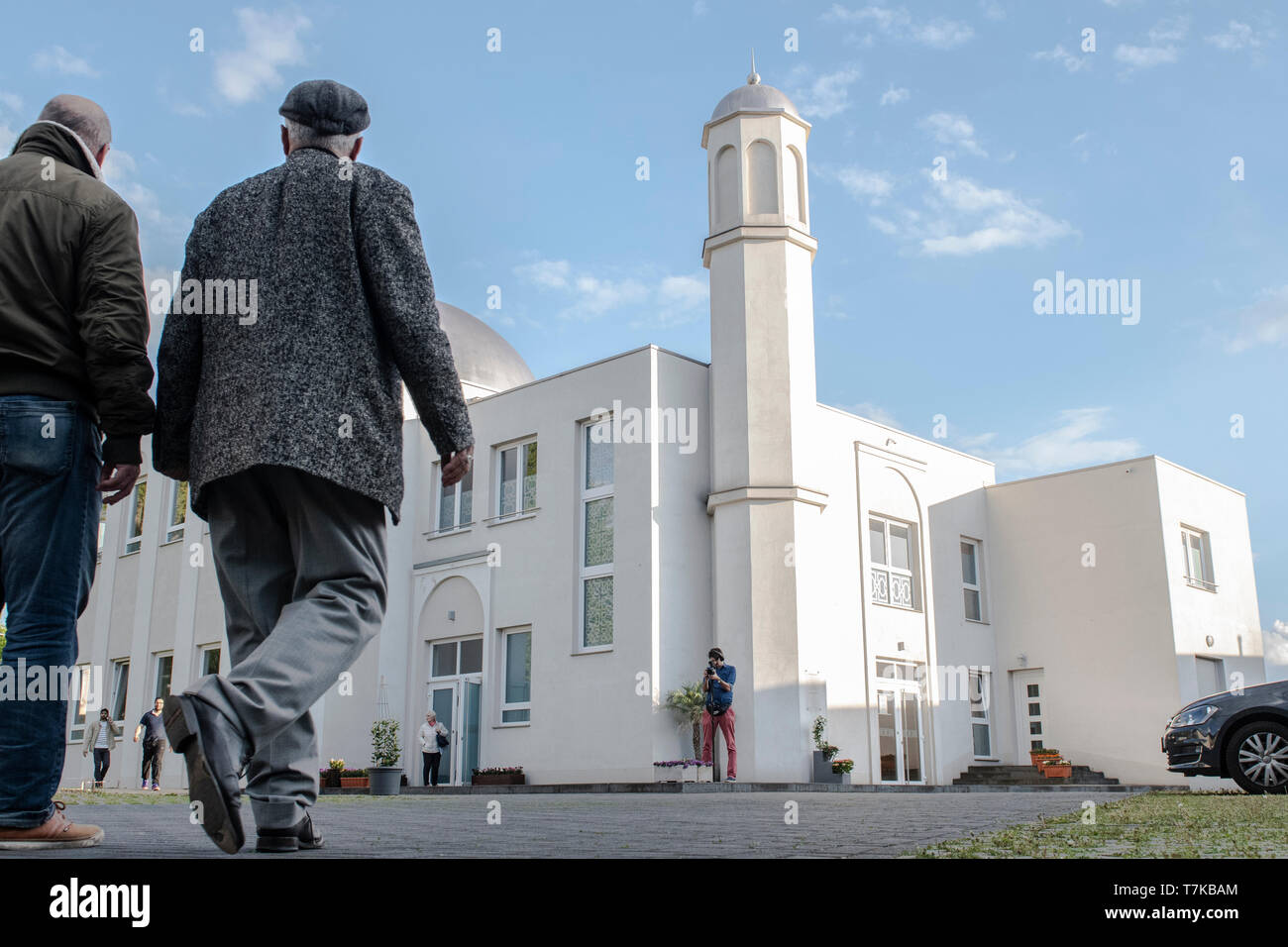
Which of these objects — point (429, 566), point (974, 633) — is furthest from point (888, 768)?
point (429, 566)

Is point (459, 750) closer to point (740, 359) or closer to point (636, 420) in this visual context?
point (636, 420)

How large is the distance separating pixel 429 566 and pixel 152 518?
866 centimetres

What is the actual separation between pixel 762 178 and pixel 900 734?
1184cm

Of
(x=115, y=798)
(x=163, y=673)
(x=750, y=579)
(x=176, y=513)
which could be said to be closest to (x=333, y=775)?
(x=163, y=673)

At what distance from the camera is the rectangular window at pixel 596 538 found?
22672 mm

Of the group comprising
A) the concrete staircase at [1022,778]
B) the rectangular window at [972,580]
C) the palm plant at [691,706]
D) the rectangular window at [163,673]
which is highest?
the rectangular window at [972,580]

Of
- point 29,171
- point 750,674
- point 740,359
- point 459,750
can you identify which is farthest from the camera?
point 459,750

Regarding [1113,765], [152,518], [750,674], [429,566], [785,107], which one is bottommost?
[1113,765]

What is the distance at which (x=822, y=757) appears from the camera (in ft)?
69.9

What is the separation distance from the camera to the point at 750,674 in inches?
843

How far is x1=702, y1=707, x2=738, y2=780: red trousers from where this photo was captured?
65.4 ft

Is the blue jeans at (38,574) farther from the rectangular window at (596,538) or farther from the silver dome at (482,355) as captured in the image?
the silver dome at (482,355)

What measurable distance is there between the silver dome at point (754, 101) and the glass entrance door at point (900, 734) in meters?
12.2

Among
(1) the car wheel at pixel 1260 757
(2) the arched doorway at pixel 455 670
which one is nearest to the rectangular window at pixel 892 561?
(2) the arched doorway at pixel 455 670
